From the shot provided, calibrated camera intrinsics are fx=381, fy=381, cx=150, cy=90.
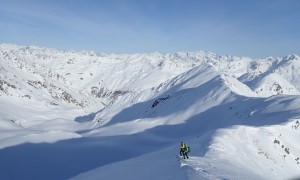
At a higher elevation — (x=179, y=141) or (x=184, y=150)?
(x=179, y=141)

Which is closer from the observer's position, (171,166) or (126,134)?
(171,166)

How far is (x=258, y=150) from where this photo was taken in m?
34.5

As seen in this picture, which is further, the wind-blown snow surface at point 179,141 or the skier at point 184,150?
the wind-blown snow surface at point 179,141

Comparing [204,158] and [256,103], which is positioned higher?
[256,103]

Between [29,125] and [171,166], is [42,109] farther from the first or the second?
[171,166]

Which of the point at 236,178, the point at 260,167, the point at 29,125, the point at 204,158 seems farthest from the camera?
the point at 29,125

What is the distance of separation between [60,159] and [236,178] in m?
30.6

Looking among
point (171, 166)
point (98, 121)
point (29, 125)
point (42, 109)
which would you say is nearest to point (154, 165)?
point (171, 166)

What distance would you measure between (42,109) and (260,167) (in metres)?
163

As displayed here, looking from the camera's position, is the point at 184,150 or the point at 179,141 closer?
the point at 184,150

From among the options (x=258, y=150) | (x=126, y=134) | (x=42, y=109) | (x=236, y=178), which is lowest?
(x=236, y=178)

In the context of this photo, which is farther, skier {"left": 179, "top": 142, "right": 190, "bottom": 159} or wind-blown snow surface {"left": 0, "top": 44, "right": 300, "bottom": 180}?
wind-blown snow surface {"left": 0, "top": 44, "right": 300, "bottom": 180}

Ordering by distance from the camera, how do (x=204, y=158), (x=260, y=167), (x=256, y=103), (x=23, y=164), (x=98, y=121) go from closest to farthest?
(x=204, y=158)
(x=260, y=167)
(x=23, y=164)
(x=256, y=103)
(x=98, y=121)

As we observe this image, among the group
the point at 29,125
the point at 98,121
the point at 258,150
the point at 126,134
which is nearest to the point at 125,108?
the point at 98,121
